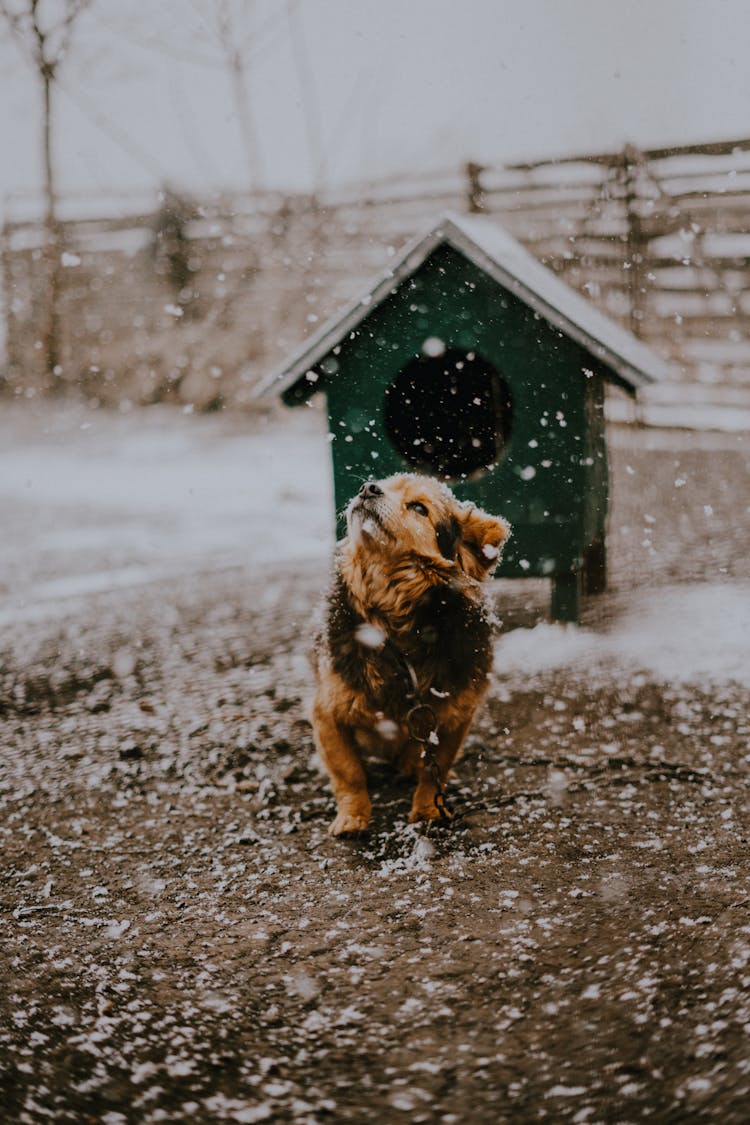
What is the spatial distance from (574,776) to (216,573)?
3858mm

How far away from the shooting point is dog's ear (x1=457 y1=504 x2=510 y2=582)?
9.92 feet

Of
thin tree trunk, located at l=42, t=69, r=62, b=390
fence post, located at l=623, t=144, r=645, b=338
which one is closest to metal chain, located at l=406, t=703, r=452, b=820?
fence post, located at l=623, t=144, r=645, b=338

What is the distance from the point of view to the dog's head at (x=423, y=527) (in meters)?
2.84

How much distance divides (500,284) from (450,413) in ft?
3.30

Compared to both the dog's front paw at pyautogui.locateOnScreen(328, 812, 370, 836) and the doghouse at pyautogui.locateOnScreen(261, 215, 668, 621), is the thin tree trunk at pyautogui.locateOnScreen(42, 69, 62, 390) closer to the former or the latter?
the doghouse at pyautogui.locateOnScreen(261, 215, 668, 621)

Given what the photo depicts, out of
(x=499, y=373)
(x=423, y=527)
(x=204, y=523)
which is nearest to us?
(x=423, y=527)

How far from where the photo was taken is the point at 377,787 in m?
3.49

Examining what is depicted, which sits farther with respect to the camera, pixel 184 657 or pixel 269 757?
pixel 184 657

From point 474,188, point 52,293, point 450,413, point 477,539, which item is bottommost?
point 477,539

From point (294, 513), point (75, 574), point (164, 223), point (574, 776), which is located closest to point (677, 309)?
point (294, 513)

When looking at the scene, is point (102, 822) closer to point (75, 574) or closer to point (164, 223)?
point (75, 574)

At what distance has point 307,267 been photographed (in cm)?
1219

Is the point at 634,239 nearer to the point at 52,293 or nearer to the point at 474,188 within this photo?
the point at 474,188

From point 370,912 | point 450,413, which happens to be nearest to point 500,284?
point 450,413
